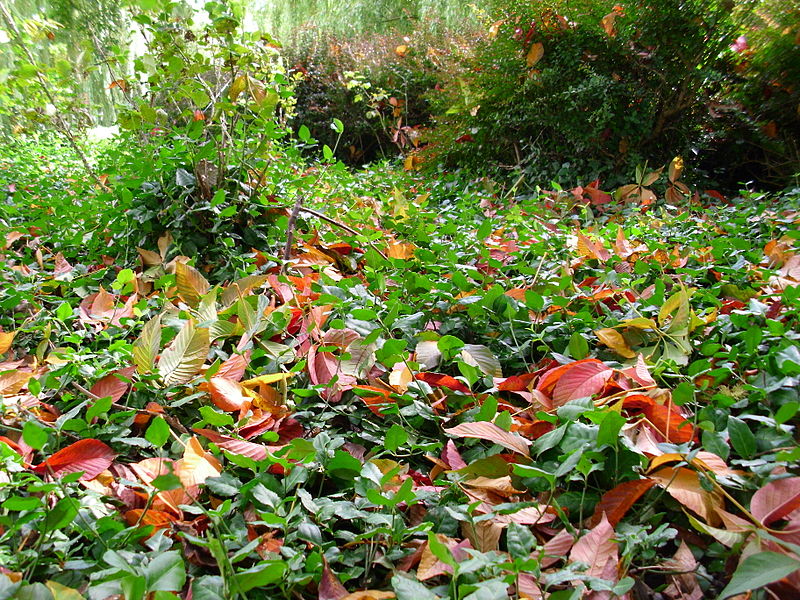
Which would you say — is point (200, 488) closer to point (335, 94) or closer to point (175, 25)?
point (175, 25)

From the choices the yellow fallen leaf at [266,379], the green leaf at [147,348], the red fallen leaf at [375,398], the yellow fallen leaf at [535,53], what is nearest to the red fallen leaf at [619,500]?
the red fallen leaf at [375,398]

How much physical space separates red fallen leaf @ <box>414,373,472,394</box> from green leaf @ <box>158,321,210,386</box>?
1.65ft

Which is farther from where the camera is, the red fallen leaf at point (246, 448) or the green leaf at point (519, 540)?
the red fallen leaf at point (246, 448)

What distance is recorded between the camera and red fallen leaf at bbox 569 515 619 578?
0.73 m

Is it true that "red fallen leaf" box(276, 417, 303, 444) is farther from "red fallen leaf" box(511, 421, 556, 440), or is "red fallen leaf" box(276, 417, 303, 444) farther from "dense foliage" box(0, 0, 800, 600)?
"red fallen leaf" box(511, 421, 556, 440)

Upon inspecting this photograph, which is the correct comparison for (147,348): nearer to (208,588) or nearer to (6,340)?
(6,340)

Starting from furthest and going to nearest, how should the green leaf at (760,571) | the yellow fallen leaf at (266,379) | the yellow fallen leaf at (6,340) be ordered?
the yellow fallen leaf at (6,340)
the yellow fallen leaf at (266,379)
the green leaf at (760,571)

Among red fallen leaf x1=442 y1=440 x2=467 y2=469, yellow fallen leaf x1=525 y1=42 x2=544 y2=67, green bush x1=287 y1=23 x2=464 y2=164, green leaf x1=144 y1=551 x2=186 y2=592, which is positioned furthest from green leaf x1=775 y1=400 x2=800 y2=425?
green bush x1=287 y1=23 x2=464 y2=164

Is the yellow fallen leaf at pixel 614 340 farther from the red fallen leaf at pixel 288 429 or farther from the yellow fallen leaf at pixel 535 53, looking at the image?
the yellow fallen leaf at pixel 535 53

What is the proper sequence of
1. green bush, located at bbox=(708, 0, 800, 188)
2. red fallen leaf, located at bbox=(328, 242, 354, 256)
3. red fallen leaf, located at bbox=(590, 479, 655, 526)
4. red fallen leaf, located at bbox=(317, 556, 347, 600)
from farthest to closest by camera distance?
green bush, located at bbox=(708, 0, 800, 188)
red fallen leaf, located at bbox=(328, 242, 354, 256)
red fallen leaf, located at bbox=(590, 479, 655, 526)
red fallen leaf, located at bbox=(317, 556, 347, 600)

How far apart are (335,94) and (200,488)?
6.32m

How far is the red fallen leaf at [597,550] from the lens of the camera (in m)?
0.73

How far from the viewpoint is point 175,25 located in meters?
2.04

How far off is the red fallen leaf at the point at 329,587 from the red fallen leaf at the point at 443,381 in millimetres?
493
